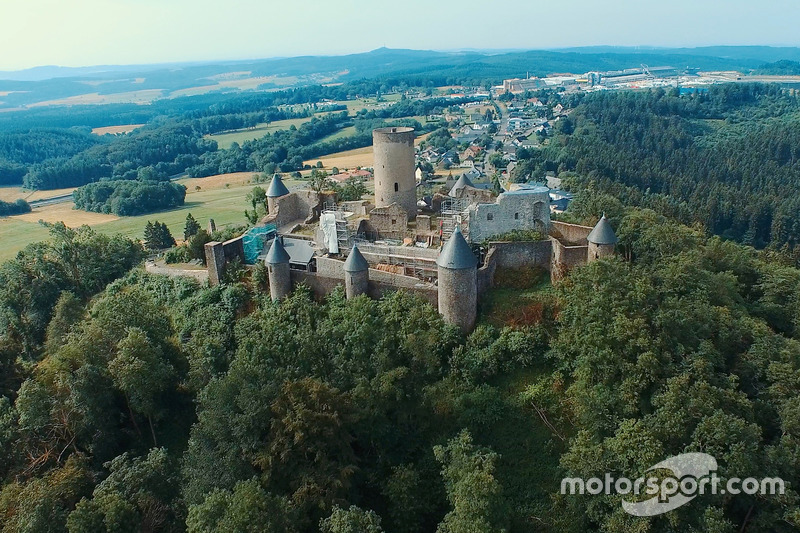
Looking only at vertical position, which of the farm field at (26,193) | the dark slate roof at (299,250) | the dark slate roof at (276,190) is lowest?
the farm field at (26,193)

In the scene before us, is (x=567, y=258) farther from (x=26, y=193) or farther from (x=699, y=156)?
(x=26, y=193)

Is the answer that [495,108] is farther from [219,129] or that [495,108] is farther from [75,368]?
[75,368]

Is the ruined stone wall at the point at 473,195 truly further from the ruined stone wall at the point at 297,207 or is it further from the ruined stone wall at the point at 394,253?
the ruined stone wall at the point at 297,207

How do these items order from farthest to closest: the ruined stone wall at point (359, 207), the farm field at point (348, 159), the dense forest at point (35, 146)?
the dense forest at point (35, 146) → the farm field at point (348, 159) → the ruined stone wall at point (359, 207)

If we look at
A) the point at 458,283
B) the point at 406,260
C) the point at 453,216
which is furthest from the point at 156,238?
the point at 458,283

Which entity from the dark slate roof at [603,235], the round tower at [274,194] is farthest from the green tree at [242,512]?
the round tower at [274,194]

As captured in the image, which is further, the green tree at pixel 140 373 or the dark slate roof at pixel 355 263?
the dark slate roof at pixel 355 263

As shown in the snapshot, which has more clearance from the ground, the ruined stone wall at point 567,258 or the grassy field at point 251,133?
the ruined stone wall at point 567,258
